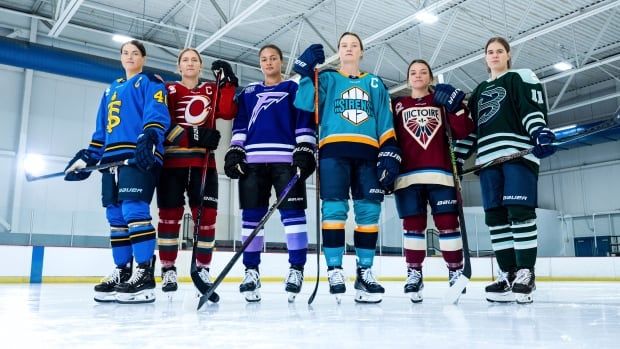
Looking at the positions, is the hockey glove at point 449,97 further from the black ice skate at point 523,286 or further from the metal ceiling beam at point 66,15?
the metal ceiling beam at point 66,15

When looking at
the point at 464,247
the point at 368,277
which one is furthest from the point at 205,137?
the point at 464,247

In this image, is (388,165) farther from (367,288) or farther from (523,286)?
(523,286)

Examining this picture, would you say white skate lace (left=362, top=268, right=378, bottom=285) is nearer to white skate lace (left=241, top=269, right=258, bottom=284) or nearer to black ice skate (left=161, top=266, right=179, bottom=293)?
white skate lace (left=241, top=269, right=258, bottom=284)

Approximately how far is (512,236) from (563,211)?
13929 mm

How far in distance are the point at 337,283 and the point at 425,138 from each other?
33.3 inches

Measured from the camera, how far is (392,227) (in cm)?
789

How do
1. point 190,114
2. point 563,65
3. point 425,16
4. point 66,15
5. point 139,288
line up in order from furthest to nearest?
point 563,65
point 66,15
point 425,16
point 190,114
point 139,288

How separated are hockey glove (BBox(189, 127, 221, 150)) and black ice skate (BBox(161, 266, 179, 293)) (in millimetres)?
619

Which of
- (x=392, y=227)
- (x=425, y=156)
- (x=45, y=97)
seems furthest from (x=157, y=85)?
(x=45, y=97)

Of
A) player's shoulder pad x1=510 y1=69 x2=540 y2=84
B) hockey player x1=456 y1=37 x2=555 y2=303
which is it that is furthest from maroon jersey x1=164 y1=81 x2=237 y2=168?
player's shoulder pad x1=510 y1=69 x2=540 y2=84

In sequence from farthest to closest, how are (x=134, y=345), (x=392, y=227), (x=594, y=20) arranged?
A: (x=594, y=20), (x=392, y=227), (x=134, y=345)

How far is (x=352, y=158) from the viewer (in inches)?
90.1

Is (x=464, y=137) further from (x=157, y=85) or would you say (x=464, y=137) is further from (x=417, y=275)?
(x=157, y=85)

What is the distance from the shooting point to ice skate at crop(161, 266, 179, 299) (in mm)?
2395
